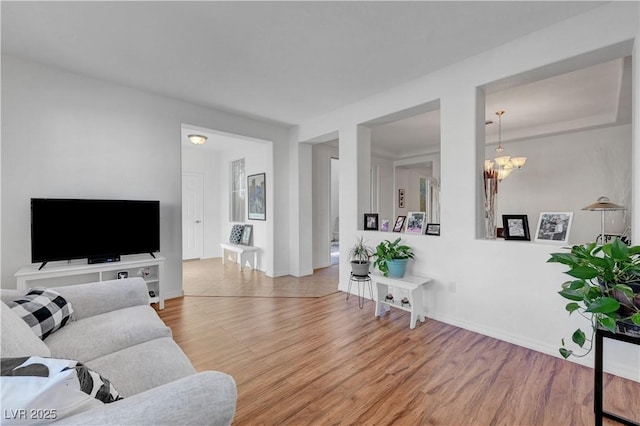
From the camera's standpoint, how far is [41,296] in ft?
5.45

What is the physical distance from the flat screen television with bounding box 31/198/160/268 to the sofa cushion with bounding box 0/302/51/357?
214 cm

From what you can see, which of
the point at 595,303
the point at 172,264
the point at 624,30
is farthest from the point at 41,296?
the point at 624,30

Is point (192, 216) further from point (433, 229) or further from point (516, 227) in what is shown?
point (516, 227)

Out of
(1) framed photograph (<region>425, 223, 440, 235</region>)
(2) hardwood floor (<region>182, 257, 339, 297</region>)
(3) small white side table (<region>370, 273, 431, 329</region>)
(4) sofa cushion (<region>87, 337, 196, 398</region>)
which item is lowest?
(2) hardwood floor (<region>182, 257, 339, 297</region>)

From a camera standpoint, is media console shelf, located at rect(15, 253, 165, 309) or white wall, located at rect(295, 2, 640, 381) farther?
media console shelf, located at rect(15, 253, 165, 309)

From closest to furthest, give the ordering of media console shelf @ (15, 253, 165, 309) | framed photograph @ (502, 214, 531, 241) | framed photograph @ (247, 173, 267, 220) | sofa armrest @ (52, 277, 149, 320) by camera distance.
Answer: sofa armrest @ (52, 277, 149, 320), framed photograph @ (502, 214, 531, 241), media console shelf @ (15, 253, 165, 309), framed photograph @ (247, 173, 267, 220)

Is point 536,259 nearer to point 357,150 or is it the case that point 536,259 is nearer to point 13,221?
point 357,150

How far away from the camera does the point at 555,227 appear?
2441 millimetres

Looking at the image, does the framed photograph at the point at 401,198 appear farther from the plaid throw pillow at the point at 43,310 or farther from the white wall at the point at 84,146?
the plaid throw pillow at the point at 43,310

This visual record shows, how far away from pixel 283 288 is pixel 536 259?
3114 millimetres

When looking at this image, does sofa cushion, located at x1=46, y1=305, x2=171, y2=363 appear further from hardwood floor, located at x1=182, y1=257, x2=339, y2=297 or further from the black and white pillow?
the black and white pillow

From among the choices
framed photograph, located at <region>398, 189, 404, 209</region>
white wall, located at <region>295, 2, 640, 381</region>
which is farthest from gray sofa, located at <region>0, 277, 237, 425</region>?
framed photograph, located at <region>398, 189, 404, 209</region>

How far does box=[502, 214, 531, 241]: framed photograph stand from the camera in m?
2.55

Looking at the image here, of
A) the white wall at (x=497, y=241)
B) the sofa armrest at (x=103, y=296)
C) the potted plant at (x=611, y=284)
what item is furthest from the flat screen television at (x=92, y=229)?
the potted plant at (x=611, y=284)
